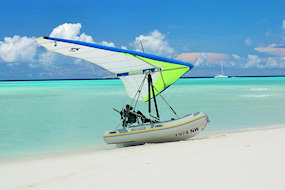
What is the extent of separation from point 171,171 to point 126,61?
18.6 ft

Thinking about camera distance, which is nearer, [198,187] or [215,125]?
[198,187]

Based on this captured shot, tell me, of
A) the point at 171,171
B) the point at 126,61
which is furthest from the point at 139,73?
the point at 171,171

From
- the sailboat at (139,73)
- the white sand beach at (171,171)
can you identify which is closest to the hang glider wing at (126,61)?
the sailboat at (139,73)

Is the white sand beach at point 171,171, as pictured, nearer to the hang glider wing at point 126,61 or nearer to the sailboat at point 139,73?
the sailboat at point 139,73

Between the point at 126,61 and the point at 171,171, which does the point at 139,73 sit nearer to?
the point at 126,61

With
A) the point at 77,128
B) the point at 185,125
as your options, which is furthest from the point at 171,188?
the point at 77,128

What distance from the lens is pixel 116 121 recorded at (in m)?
17.6

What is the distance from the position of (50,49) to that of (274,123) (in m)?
10.8

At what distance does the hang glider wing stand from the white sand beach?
352 centimetres

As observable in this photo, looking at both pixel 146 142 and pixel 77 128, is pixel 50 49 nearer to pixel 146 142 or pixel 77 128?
pixel 146 142

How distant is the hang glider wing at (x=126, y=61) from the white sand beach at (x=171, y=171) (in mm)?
3516

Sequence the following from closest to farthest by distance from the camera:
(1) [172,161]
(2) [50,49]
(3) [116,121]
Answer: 1. (1) [172,161]
2. (2) [50,49]
3. (3) [116,121]

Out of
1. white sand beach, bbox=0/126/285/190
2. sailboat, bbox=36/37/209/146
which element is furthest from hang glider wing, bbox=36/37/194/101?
white sand beach, bbox=0/126/285/190

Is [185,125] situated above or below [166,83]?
below
